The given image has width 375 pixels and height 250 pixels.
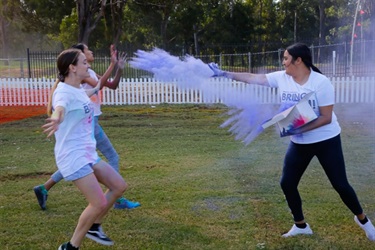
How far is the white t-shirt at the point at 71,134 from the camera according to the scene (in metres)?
3.97

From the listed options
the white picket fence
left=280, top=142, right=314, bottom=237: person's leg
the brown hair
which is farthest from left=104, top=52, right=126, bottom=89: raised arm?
the white picket fence

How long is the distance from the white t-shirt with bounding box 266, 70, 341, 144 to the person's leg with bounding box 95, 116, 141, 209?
2.06 m

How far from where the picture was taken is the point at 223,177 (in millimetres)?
7227

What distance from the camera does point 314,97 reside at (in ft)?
14.6

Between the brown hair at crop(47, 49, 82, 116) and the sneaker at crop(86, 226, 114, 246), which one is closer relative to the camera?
the brown hair at crop(47, 49, 82, 116)

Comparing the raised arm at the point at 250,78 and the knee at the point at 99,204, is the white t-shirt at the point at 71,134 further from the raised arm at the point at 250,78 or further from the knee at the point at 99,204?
the raised arm at the point at 250,78

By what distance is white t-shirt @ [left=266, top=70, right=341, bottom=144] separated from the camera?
175 inches

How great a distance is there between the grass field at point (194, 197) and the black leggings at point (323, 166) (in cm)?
37

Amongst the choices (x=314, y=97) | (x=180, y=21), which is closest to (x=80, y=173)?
(x=314, y=97)

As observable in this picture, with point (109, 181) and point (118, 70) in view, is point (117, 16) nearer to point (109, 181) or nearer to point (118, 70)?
point (118, 70)

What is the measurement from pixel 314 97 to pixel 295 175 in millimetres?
748

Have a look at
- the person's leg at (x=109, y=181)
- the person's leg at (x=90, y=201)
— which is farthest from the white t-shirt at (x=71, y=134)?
the person's leg at (x=109, y=181)

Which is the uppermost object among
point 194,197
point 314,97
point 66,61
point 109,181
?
point 66,61

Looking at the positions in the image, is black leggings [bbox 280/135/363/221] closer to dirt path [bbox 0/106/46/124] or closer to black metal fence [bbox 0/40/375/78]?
dirt path [bbox 0/106/46/124]
